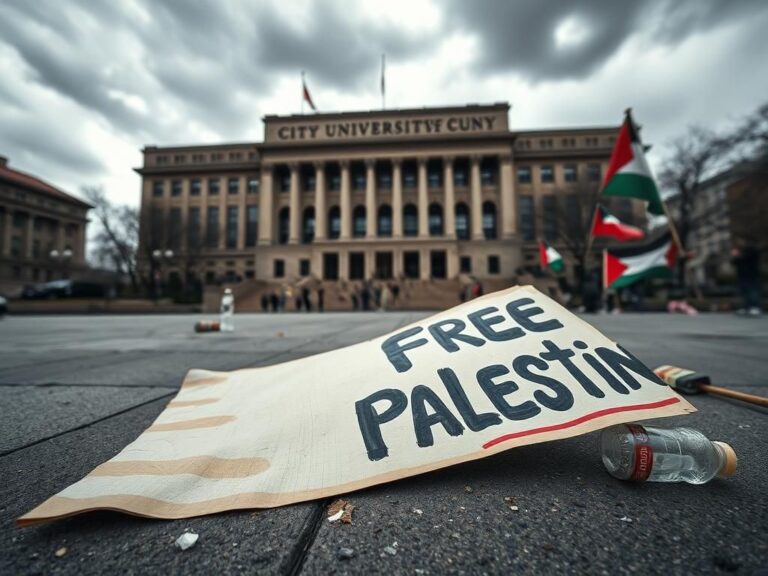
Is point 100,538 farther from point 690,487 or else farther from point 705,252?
point 705,252

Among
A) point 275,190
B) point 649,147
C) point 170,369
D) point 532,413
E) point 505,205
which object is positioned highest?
point 649,147

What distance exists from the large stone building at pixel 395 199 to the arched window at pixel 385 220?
11 cm

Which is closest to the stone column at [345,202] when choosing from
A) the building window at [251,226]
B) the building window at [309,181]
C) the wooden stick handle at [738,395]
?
the building window at [309,181]

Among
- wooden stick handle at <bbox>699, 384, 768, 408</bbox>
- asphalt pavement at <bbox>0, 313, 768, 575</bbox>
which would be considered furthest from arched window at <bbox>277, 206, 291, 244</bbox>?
asphalt pavement at <bbox>0, 313, 768, 575</bbox>

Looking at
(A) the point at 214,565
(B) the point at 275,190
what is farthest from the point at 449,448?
(B) the point at 275,190

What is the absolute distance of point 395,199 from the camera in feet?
101

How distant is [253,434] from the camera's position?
1.03 meters

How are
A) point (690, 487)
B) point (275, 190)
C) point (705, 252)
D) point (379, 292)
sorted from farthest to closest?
point (705, 252) → point (275, 190) → point (379, 292) → point (690, 487)

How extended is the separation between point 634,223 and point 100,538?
27.9 m

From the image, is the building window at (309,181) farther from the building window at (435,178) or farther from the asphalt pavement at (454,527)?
the asphalt pavement at (454,527)

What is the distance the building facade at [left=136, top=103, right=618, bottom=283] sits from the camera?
98.1 feet

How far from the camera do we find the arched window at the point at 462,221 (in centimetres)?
3400

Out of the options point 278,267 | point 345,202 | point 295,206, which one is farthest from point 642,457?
point 295,206

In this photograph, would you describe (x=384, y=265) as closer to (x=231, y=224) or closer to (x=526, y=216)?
(x=526, y=216)
